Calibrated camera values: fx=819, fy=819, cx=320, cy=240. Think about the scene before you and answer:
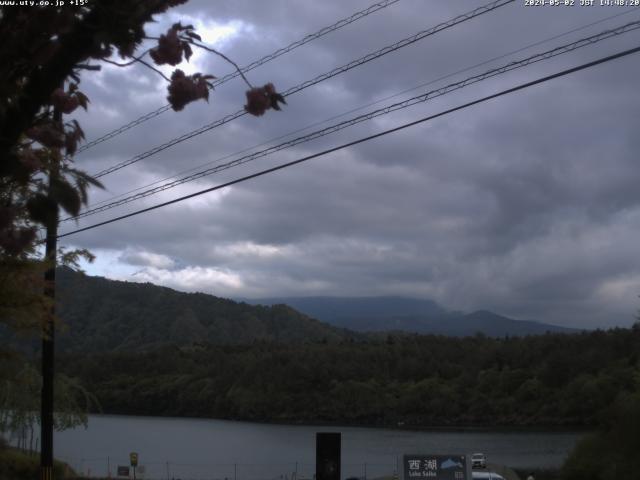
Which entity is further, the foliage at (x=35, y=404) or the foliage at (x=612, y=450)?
the foliage at (x=612, y=450)

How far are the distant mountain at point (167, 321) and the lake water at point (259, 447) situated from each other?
3516cm

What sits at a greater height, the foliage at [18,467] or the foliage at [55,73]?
the foliage at [55,73]

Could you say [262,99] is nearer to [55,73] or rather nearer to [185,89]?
[185,89]

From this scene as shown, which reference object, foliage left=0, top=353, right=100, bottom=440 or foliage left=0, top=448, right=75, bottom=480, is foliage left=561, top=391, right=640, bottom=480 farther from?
foliage left=0, top=448, right=75, bottom=480

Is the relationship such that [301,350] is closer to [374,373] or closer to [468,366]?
[374,373]

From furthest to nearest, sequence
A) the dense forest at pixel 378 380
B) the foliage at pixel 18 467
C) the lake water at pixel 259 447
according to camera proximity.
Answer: the dense forest at pixel 378 380, the lake water at pixel 259 447, the foliage at pixel 18 467

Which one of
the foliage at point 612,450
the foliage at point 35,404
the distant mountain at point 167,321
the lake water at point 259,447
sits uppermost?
the distant mountain at point 167,321

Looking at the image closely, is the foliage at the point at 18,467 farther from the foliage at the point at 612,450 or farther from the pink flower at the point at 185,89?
the pink flower at the point at 185,89

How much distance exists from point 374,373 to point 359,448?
33.4 meters

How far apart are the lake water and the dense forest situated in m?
5.67

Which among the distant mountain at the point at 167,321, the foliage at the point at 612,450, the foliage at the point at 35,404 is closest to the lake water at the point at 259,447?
the foliage at the point at 612,450

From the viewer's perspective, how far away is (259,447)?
6650 cm

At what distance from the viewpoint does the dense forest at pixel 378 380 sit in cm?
7900

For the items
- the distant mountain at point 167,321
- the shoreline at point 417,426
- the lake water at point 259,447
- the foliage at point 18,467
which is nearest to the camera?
the foliage at point 18,467
